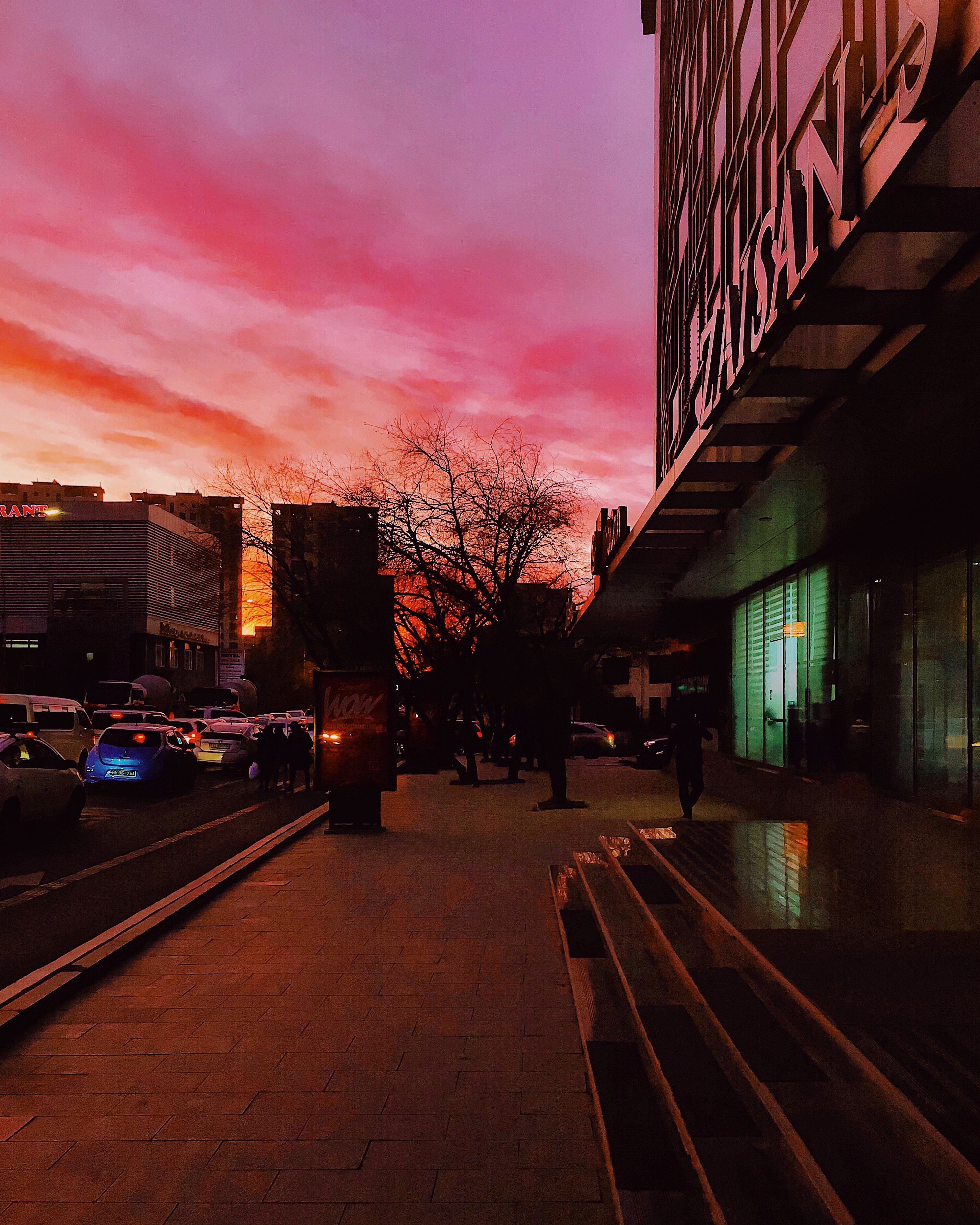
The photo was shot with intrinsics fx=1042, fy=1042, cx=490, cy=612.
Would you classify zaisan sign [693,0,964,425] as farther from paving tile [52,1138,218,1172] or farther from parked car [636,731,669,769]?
parked car [636,731,669,769]

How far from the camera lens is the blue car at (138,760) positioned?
2367 cm

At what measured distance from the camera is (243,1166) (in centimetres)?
426

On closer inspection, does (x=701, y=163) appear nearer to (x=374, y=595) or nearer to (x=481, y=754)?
(x=374, y=595)

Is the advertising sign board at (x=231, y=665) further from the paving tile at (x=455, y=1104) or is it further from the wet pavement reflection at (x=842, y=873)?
the paving tile at (x=455, y=1104)

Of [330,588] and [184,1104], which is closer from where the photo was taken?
[184,1104]

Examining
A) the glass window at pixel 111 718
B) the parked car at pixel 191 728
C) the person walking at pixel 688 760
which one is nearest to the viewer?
the person walking at pixel 688 760

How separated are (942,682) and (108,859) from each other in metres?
10.3

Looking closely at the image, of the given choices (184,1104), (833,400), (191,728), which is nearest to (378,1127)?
(184,1104)

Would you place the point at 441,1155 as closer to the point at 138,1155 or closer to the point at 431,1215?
the point at 431,1215

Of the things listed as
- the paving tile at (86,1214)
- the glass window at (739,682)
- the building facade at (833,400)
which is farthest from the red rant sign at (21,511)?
the paving tile at (86,1214)

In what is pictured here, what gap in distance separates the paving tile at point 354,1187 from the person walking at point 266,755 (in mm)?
21473

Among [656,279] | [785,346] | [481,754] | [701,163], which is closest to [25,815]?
[785,346]

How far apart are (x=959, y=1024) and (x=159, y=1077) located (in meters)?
3.95

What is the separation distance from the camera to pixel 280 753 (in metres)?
25.7
